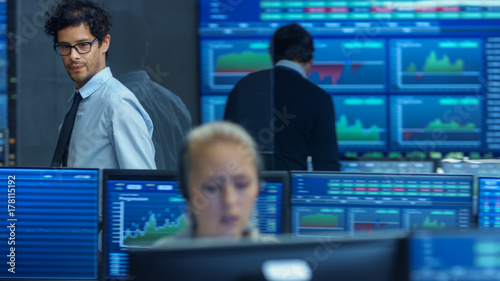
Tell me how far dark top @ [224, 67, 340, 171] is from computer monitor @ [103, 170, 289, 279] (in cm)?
85

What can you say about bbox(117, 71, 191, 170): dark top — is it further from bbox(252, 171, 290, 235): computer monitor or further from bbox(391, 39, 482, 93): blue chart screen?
bbox(391, 39, 482, 93): blue chart screen

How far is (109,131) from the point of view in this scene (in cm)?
256

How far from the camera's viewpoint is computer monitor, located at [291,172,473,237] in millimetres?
2264

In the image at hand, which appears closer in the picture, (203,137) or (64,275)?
(203,137)

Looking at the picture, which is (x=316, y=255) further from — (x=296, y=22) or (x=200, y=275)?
(x=296, y=22)

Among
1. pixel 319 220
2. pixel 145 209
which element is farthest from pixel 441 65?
pixel 145 209

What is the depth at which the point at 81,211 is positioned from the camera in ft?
7.47

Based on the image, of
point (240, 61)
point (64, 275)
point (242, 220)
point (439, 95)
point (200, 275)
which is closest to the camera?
point (200, 275)

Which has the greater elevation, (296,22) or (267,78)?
(296,22)

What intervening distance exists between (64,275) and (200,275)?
1.16 m

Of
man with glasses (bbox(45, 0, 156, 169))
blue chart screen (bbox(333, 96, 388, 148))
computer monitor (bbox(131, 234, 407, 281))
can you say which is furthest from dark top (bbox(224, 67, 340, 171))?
computer monitor (bbox(131, 234, 407, 281))

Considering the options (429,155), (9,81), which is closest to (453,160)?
(429,155)

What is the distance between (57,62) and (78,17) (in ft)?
1.20

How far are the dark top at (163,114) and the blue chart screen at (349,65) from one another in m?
1.48
